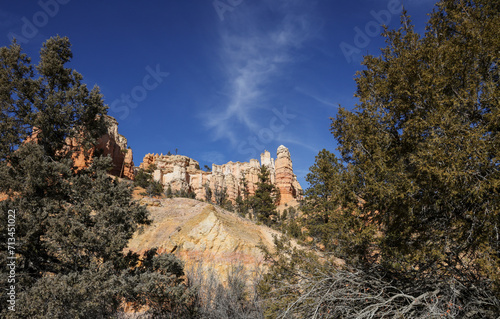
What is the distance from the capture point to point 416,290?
577 cm

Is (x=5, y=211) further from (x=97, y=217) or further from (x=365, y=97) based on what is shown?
(x=365, y=97)

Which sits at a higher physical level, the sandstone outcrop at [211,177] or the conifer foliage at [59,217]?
the sandstone outcrop at [211,177]

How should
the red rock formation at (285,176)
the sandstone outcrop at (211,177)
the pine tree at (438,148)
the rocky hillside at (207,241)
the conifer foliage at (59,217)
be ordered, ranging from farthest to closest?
1. the sandstone outcrop at (211,177)
2. the red rock formation at (285,176)
3. the rocky hillside at (207,241)
4. the conifer foliage at (59,217)
5. the pine tree at (438,148)

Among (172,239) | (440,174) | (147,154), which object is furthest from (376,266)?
(147,154)

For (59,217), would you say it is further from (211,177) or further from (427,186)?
(211,177)

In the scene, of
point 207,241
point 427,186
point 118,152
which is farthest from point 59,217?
point 118,152

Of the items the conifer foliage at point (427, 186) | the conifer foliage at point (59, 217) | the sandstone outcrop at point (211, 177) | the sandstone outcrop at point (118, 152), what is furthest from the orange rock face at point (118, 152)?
the conifer foliage at point (427, 186)

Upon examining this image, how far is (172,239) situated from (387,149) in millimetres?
16328

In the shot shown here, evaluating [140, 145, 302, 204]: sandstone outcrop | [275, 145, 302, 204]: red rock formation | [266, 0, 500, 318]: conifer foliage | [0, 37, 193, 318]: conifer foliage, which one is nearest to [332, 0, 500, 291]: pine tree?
[266, 0, 500, 318]: conifer foliage

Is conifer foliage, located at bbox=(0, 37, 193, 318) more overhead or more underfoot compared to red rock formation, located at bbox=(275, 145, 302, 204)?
more underfoot

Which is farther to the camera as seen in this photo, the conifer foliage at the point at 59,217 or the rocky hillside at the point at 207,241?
the rocky hillside at the point at 207,241

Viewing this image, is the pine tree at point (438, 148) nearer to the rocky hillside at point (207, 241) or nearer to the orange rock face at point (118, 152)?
the rocky hillside at point (207, 241)

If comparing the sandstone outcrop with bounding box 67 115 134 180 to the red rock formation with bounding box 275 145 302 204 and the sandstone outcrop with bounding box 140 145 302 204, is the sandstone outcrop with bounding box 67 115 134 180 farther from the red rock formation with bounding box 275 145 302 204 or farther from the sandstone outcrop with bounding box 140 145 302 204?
the red rock formation with bounding box 275 145 302 204

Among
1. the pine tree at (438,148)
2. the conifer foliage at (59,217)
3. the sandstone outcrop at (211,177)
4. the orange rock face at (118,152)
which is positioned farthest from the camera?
the sandstone outcrop at (211,177)
